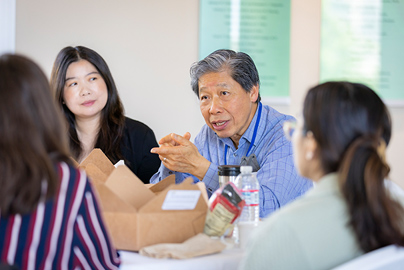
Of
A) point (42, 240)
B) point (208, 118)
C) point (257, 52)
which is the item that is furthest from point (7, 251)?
point (257, 52)

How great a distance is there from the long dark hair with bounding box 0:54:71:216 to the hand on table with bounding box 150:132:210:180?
1.11 m

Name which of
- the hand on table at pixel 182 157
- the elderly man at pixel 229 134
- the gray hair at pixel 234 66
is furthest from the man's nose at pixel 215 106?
the hand on table at pixel 182 157

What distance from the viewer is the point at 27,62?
42.8 inches

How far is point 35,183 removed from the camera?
104 centimetres

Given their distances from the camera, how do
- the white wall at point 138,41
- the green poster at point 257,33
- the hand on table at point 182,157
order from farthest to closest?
the green poster at point 257,33
the white wall at point 138,41
the hand on table at point 182,157

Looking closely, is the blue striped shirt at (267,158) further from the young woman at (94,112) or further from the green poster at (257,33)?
the green poster at (257,33)

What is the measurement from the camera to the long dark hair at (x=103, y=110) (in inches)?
111

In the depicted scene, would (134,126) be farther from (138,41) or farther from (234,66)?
(234,66)

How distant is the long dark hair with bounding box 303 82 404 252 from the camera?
109 centimetres

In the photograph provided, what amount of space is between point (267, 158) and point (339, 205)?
1.12 metres

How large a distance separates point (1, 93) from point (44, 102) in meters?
0.09

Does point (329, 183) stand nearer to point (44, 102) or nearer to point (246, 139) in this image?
point (44, 102)

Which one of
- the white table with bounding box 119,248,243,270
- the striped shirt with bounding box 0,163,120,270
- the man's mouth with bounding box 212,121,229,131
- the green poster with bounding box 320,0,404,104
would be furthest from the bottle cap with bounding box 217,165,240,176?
the green poster with bounding box 320,0,404,104

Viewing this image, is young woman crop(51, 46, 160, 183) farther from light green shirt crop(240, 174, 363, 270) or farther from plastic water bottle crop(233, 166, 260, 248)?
light green shirt crop(240, 174, 363, 270)
